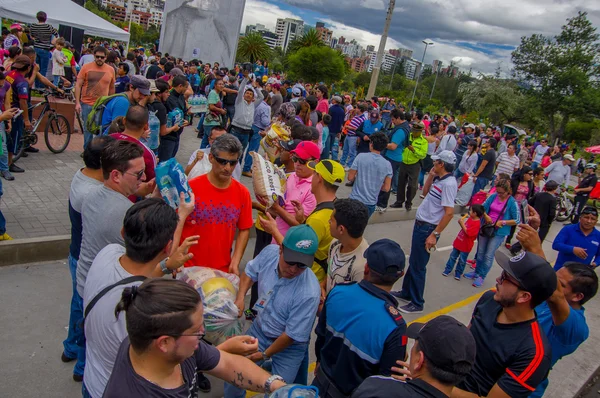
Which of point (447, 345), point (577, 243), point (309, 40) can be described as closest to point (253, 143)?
point (577, 243)

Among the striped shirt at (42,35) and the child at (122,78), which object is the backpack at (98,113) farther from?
the striped shirt at (42,35)

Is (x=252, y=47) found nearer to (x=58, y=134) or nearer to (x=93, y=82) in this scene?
(x=58, y=134)

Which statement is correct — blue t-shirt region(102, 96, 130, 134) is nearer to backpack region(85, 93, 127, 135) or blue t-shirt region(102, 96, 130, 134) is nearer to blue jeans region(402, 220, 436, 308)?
backpack region(85, 93, 127, 135)

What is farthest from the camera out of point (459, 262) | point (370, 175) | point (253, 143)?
point (253, 143)

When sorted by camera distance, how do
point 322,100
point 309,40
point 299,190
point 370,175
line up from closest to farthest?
point 299,190
point 370,175
point 322,100
point 309,40

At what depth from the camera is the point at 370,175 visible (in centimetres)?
613

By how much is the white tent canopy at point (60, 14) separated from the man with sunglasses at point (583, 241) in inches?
640

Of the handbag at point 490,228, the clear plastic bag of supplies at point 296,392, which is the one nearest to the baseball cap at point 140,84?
the clear plastic bag of supplies at point 296,392

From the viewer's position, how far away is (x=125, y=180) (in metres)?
3.11

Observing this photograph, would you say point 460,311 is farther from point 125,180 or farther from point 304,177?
point 125,180

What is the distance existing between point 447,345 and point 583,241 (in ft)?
16.9

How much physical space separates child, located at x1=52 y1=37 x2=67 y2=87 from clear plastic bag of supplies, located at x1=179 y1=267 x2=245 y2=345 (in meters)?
Answer: 11.2

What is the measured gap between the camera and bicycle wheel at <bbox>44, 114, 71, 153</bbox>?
8625 millimetres

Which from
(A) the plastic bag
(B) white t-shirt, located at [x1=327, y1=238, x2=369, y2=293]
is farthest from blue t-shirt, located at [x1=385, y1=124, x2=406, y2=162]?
(A) the plastic bag
